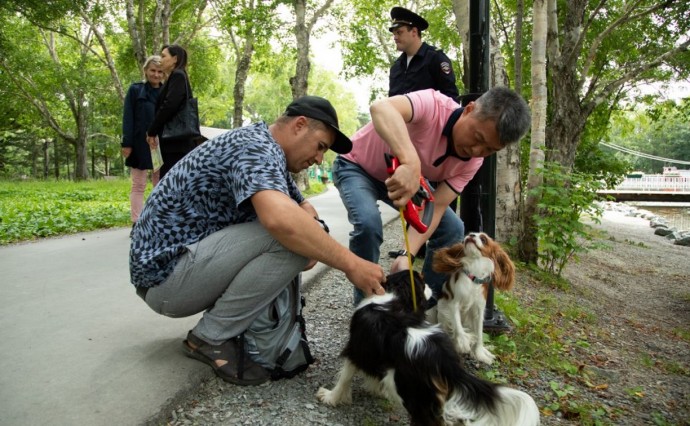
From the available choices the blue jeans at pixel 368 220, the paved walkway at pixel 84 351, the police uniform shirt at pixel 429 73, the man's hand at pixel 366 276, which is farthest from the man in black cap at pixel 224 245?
the police uniform shirt at pixel 429 73

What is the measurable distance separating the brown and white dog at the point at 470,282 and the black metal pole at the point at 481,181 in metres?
0.26

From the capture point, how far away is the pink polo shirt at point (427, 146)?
276cm

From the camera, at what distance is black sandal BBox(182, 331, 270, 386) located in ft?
7.61

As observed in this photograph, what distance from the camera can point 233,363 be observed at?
7.68 ft

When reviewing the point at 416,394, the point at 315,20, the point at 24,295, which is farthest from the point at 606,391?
the point at 315,20

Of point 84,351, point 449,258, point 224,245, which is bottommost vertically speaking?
point 84,351

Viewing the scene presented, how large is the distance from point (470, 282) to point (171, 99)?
144 inches

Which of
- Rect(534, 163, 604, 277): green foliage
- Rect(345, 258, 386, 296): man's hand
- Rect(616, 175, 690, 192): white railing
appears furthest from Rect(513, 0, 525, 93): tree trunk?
Rect(616, 175, 690, 192): white railing

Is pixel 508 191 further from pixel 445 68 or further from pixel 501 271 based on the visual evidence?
pixel 501 271

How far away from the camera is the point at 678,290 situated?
7.50 metres

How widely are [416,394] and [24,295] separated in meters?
3.23

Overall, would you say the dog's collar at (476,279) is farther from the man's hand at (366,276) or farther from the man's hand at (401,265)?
the man's hand at (366,276)

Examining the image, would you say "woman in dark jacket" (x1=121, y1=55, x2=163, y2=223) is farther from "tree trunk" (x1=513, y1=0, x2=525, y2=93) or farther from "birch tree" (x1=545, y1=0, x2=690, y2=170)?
"tree trunk" (x1=513, y1=0, x2=525, y2=93)

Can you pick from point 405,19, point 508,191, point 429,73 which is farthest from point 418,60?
point 508,191
